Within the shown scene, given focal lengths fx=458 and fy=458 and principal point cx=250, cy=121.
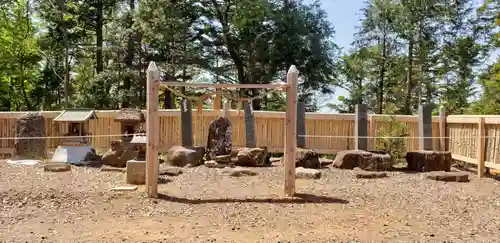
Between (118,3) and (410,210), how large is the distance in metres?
19.9

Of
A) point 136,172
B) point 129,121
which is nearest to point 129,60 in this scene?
point 129,121

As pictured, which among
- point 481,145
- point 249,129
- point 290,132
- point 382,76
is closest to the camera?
point 290,132

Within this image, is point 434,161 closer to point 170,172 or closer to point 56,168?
point 170,172

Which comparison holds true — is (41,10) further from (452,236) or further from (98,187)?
(452,236)

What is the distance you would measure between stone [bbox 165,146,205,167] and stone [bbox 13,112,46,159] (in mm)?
3608

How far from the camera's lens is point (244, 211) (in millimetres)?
6297

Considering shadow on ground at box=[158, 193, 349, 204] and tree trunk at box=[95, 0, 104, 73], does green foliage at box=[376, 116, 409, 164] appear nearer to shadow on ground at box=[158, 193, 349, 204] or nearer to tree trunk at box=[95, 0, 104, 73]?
shadow on ground at box=[158, 193, 349, 204]

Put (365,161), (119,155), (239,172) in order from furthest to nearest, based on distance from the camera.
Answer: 1. (119,155)
2. (365,161)
3. (239,172)

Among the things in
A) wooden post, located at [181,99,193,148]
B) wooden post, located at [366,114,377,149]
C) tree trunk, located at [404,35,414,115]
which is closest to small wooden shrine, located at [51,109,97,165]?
wooden post, located at [181,99,193,148]

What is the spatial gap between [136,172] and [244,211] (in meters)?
2.84

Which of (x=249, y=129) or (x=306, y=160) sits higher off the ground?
(x=249, y=129)

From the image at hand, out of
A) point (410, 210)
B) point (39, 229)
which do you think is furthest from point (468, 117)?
point (39, 229)

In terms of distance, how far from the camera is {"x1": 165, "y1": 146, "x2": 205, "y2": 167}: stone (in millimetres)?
11210

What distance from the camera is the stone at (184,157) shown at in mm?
11210
